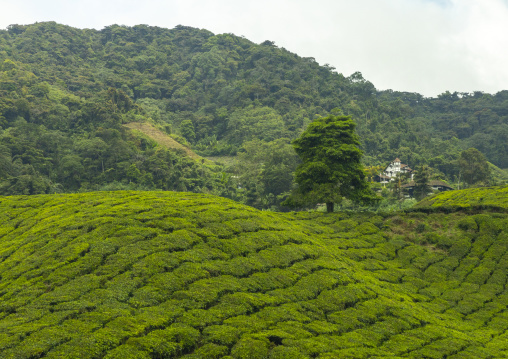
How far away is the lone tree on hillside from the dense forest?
952 inches

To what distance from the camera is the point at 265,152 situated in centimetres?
7062

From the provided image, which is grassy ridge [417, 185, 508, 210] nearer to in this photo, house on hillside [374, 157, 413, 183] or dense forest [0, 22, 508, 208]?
dense forest [0, 22, 508, 208]

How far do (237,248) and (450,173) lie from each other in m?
75.2

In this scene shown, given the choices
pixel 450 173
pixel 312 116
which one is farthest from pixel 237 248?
pixel 312 116

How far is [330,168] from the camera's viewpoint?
33656mm

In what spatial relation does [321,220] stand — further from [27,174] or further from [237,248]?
[27,174]

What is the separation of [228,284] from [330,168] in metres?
18.8

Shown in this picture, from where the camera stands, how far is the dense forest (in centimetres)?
5919

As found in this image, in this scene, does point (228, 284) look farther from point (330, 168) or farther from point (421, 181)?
point (421, 181)

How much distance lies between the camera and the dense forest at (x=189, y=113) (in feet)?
194

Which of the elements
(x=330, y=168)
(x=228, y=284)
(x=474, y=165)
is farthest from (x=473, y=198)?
(x=474, y=165)

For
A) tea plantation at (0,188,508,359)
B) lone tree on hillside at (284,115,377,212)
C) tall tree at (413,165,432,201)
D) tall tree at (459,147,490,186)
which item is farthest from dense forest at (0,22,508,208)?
tea plantation at (0,188,508,359)

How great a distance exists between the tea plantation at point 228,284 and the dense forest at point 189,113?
108 ft

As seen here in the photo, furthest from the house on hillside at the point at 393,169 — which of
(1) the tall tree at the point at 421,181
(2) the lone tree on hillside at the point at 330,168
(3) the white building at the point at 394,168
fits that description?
(2) the lone tree on hillside at the point at 330,168
